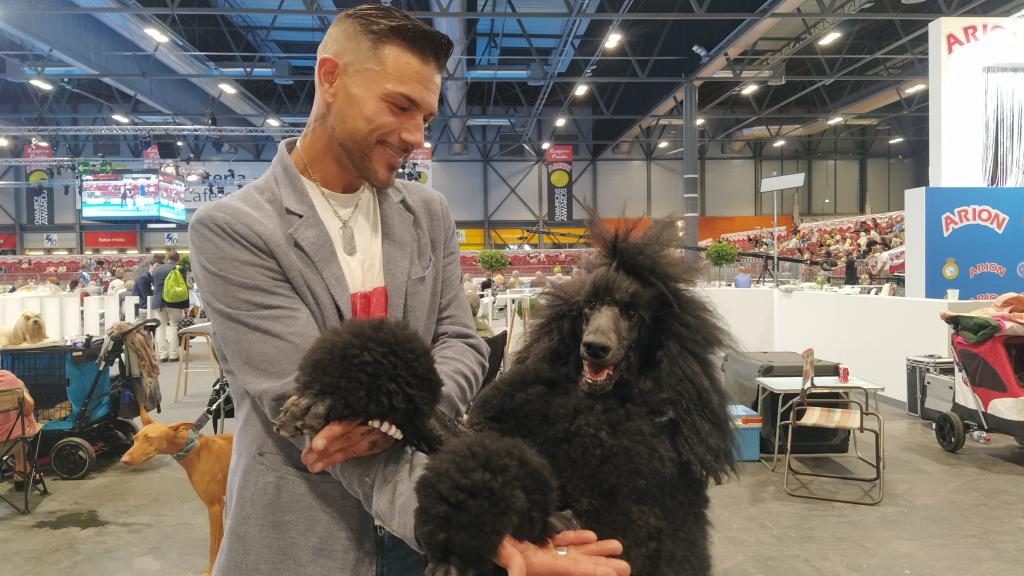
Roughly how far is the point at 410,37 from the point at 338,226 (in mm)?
304

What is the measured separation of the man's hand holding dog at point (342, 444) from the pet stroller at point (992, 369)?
4755 mm

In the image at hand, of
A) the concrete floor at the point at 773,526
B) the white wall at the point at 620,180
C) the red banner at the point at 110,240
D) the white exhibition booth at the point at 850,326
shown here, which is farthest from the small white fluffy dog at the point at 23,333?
the red banner at the point at 110,240

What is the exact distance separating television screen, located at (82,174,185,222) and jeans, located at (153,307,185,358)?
25.3ft

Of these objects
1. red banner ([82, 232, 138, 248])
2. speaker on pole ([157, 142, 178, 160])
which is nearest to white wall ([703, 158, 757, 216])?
speaker on pole ([157, 142, 178, 160])

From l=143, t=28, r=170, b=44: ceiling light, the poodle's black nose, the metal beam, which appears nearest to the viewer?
the poodle's black nose

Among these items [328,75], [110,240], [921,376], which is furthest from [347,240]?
[110,240]

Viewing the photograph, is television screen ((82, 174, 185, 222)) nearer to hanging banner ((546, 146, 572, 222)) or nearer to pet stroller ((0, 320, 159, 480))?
hanging banner ((546, 146, 572, 222))

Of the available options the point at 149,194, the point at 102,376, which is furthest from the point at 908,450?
the point at 149,194

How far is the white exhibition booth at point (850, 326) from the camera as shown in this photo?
5.67m

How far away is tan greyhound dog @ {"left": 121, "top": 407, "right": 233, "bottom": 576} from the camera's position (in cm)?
291

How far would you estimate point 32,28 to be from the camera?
10.2 meters

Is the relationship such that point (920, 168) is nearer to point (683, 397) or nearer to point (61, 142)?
point (683, 397)

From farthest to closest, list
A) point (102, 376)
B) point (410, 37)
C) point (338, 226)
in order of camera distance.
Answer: point (102, 376), point (338, 226), point (410, 37)

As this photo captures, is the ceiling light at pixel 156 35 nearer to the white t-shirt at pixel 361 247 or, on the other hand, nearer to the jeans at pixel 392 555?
the white t-shirt at pixel 361 247
